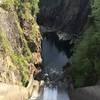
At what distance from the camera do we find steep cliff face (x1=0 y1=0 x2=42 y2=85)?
48375 mm

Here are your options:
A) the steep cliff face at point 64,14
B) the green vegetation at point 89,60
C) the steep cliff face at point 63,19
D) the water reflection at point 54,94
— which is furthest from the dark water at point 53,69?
the steep cliff face at point 64,14

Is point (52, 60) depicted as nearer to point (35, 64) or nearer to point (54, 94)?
point (35, 64)

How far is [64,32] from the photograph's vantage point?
116 metres

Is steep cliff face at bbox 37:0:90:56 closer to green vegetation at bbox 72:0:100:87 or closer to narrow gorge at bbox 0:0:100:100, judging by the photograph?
narrow gorge at bbox 0:0:100:100

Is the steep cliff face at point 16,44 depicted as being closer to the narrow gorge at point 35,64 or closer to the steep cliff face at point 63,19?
the narrow gorge at point 35,64

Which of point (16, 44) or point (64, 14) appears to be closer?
point (16, 44)

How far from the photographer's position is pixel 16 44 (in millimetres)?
57906

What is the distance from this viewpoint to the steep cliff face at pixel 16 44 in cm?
4838

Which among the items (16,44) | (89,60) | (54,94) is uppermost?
(16,44)

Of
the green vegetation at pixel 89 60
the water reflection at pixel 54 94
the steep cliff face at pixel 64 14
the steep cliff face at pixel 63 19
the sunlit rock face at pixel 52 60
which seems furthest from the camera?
the steep cliff face at pixel 64 14

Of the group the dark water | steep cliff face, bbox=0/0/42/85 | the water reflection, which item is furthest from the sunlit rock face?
steep cliff face, bbox=0/0/42/85

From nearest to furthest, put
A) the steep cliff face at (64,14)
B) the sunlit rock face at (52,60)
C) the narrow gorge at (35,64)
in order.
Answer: the narrow gorge at (35,64)
the sunlit rock face at (52,60)
the steep cliff face at (64,14)

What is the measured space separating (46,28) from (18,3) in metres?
56.9

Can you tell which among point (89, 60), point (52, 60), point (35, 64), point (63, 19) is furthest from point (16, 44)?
point (63, 19)
